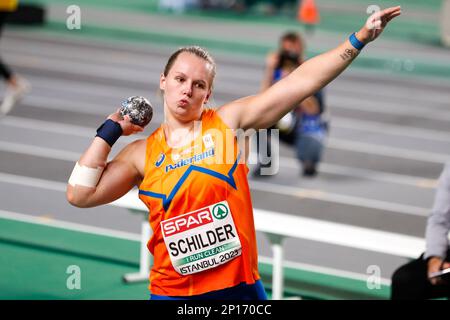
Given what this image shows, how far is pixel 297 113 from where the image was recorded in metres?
11.3

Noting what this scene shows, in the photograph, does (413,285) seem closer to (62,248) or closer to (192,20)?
(62,248)

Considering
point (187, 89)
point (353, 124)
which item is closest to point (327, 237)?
point (187, 89)

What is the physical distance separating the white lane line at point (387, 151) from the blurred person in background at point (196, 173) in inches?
363

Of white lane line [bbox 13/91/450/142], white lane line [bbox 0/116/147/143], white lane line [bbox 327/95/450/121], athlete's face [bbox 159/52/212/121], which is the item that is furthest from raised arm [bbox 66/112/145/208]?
white lane line [bbox 327/95/450/121]

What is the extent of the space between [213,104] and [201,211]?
31.5 inches

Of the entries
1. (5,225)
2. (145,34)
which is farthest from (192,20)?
(5,225)

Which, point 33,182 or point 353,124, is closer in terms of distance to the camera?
point 33,182

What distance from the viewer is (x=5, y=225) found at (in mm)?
9188

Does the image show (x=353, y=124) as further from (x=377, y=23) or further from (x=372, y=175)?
(x=377, y=23)

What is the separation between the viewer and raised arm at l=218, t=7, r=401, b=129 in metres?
4.02

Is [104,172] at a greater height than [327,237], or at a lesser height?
lesser

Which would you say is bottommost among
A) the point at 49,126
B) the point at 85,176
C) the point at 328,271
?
the point at 85,176

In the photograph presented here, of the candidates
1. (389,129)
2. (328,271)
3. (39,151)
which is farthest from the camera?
(389,129)

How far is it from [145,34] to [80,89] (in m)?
8.57
